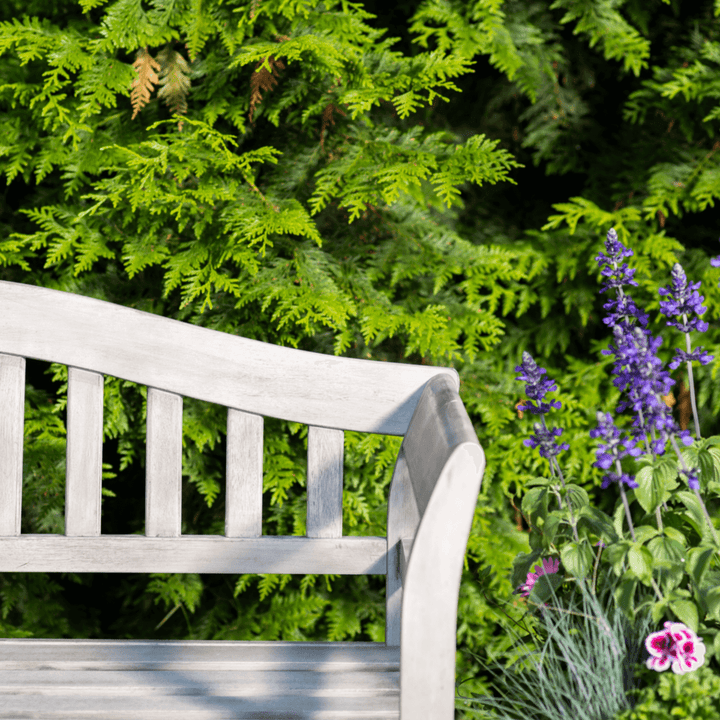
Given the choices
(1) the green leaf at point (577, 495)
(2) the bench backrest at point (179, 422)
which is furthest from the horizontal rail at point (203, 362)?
(1) the green leaf at point (577, 495)

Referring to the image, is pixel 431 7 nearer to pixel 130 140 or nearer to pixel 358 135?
pixel 358 135

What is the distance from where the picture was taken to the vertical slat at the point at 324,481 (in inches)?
64.0

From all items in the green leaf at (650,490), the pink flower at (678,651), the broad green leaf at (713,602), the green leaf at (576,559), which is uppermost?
the green leaf at (650,490)

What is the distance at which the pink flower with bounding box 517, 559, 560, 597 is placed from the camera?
5.07 feet

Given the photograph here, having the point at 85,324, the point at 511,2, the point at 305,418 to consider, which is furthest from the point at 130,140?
the point at 511,2

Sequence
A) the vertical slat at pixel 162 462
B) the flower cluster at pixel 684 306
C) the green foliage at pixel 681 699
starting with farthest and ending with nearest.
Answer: the vertical slat at pixel 162 462 < the flower cluster at pixel 684 306 < the green foliage at pixel 681 699

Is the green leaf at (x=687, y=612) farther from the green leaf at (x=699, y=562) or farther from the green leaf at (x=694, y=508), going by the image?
the green leaf at (x=694, y=508)

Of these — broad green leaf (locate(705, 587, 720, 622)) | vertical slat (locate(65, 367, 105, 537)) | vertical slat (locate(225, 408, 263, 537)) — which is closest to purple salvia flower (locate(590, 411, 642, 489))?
broad green leaf (locate(705, 587, 720, 622))

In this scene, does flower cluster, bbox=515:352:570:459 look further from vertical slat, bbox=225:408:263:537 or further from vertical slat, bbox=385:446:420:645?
vertical slat, bbox=225:408:263:537

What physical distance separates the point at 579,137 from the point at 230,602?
218cm

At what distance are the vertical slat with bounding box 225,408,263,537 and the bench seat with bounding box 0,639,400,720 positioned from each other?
276mm

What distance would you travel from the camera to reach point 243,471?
1619mm

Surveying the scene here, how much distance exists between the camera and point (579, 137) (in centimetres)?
260

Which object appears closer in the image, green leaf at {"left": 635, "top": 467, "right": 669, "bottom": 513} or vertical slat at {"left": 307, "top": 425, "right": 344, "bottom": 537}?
green leaf at {"left": 635, "top": 467, "right": 669, "bottom": 513}
